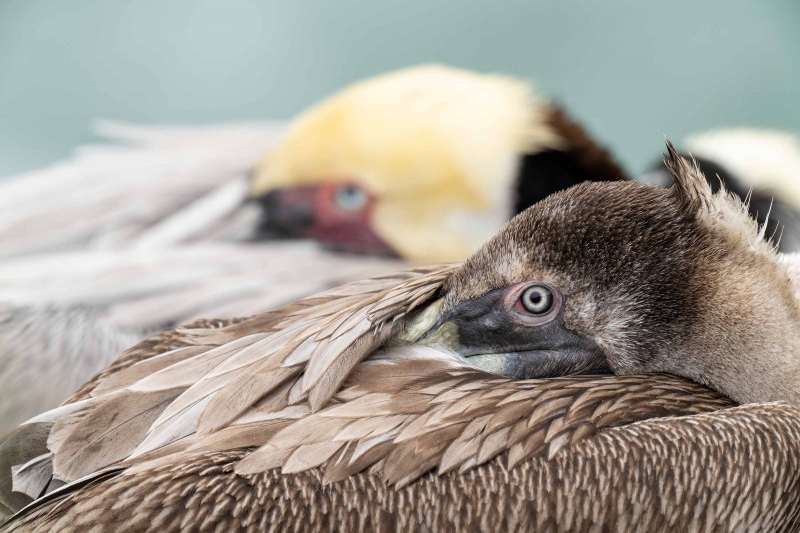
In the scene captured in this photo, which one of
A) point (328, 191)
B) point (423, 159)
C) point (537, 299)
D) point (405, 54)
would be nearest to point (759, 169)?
point (423, 159)

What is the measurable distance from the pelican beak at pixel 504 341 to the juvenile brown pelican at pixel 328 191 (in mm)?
1268

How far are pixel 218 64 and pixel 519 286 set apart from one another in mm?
2200

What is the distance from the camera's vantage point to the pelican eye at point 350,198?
3051 millimetres

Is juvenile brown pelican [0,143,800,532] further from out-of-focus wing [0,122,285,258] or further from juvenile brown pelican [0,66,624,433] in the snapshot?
out-of-focus wing [0,122,285,258]

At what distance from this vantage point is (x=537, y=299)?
1.53m

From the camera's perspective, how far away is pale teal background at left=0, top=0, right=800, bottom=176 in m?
3.24

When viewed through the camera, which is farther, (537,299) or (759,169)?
(759,169)

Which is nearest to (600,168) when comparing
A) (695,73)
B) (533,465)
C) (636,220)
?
(695,73)

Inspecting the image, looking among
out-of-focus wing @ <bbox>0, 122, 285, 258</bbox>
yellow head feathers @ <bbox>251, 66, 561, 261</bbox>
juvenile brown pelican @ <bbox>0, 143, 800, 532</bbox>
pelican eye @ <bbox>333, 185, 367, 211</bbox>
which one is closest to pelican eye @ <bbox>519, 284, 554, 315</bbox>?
juvenile brown pelican @ <bbox>0, 143, 800, 532</bbox>

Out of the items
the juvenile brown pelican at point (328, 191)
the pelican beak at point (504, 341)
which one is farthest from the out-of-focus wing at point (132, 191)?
the pelican beak at point (504, 341)

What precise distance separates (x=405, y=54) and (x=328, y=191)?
2.37 ft

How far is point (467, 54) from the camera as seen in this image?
3348 mm

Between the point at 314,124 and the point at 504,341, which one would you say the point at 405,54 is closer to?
the point at 314,124

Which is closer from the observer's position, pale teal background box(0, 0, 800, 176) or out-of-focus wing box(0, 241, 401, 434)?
Result: out-of-focus wing box(0, 241, 401, 434)
